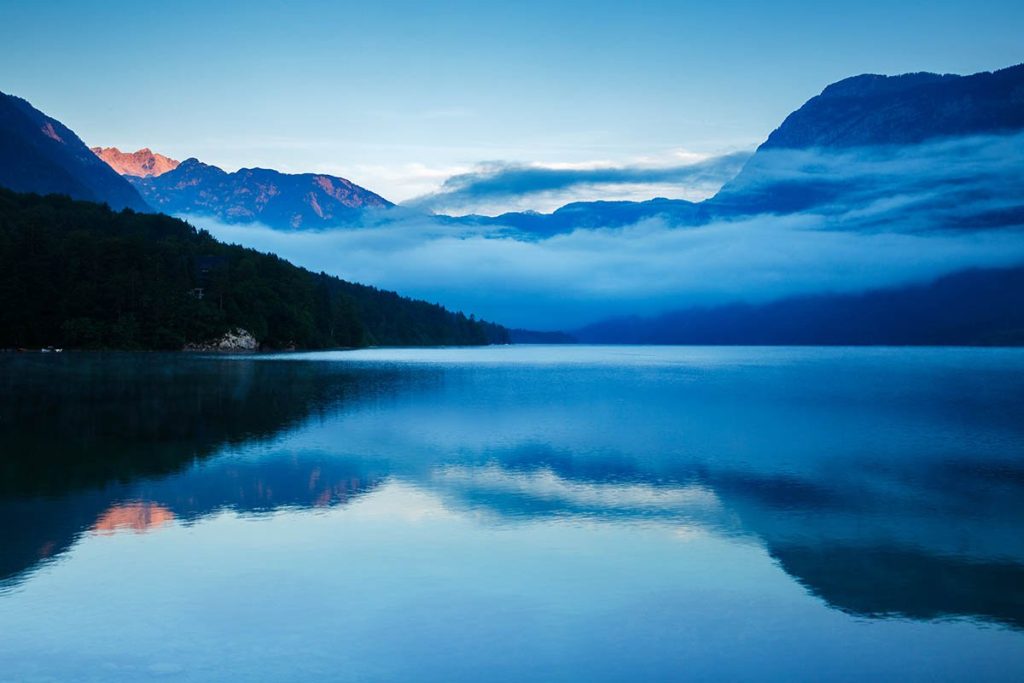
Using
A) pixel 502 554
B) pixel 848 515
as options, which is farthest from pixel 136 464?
pixel 848 515

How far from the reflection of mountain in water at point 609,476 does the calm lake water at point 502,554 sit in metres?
0.19

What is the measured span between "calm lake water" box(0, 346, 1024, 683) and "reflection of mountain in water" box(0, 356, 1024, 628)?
0.19 meters

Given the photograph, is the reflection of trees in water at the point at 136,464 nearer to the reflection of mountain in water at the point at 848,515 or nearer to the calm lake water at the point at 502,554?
the calm lake water at the point at 502,554

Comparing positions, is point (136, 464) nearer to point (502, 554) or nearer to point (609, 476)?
point (502, 554)

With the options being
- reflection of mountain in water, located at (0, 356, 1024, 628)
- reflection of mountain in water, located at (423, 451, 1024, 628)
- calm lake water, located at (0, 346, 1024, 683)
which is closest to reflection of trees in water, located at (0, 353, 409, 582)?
reflection of mountain in water, located at (0, 356, 1024, 628)

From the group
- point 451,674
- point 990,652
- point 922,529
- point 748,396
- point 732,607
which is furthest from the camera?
point 748,396

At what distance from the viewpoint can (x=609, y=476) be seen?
3369cm

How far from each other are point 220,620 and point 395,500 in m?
12.5

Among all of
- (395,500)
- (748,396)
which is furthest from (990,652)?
(748,396)

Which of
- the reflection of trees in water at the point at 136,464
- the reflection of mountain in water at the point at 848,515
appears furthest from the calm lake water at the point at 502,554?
the reflection of trees in water at the point at 136,464

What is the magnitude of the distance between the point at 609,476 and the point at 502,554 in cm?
1339

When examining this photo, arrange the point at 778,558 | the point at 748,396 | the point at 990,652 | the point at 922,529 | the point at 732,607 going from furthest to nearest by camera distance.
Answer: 1. the point at 748,396
2. the point at 922,529
3. the point at 778,558
4. the point at 732,607
5. the point at 990,652

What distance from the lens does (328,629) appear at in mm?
15453

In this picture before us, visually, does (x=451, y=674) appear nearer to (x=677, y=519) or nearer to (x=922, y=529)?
(x=677, y=519)
